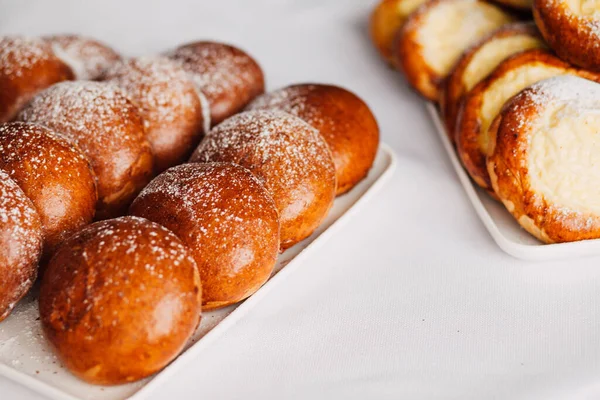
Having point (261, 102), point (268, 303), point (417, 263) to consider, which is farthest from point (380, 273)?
point (261, 102)

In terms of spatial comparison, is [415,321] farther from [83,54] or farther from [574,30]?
[83,54]

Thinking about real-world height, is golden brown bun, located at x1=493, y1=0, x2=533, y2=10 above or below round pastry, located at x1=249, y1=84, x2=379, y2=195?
above

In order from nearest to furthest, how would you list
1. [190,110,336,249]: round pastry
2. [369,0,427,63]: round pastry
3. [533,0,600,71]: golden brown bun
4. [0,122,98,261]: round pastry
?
[0,122,98,261]: round pastry < [190,110,336,249]: round pastry < [533,0,600,71]: golden brown bun < [369,0,427,63]: round pastry

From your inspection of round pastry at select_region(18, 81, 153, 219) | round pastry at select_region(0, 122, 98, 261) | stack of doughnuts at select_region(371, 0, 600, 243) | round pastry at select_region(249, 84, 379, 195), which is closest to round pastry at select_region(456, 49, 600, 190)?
stack of doughnuts at select_region(371, 0, 600, 243)

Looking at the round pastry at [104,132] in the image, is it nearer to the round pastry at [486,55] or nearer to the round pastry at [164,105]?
the round pastry at [164,105]

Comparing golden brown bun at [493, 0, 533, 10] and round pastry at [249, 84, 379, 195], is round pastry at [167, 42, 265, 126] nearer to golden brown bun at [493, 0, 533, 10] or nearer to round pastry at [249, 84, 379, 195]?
round pastry at [249, 84, 379, 195]
